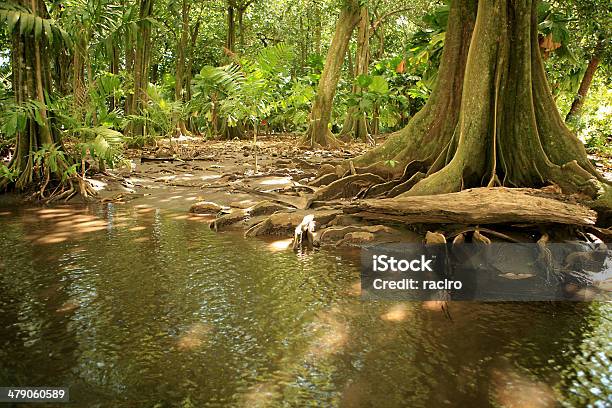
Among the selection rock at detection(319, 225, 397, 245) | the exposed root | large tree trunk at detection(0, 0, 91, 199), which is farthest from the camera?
the exposed root

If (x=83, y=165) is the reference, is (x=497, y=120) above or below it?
above

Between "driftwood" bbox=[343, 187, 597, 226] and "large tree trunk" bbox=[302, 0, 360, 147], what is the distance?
31.0ft

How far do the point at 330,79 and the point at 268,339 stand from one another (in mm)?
12066

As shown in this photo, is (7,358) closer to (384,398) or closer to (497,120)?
(384,398)

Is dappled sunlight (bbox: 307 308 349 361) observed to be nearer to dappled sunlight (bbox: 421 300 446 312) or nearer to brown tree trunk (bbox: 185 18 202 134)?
dappled sunlight (bbox: 421 300 446 312)

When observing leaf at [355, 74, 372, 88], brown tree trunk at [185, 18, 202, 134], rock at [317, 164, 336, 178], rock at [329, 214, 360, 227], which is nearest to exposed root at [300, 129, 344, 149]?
leaf at [355, 74, 372, 88]

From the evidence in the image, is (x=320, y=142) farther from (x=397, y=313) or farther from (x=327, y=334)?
(x=327, y=334)

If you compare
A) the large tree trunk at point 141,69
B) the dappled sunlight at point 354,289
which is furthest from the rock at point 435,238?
the large tree trunk at point 141,69

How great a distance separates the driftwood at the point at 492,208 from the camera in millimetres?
4871

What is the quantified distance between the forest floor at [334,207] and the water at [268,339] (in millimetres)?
811

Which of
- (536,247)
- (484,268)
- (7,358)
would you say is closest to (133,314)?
(7,358)

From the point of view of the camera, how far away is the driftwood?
487 centimetres

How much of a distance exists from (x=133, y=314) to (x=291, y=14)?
2473 centimetres

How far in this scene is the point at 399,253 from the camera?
5.41m
